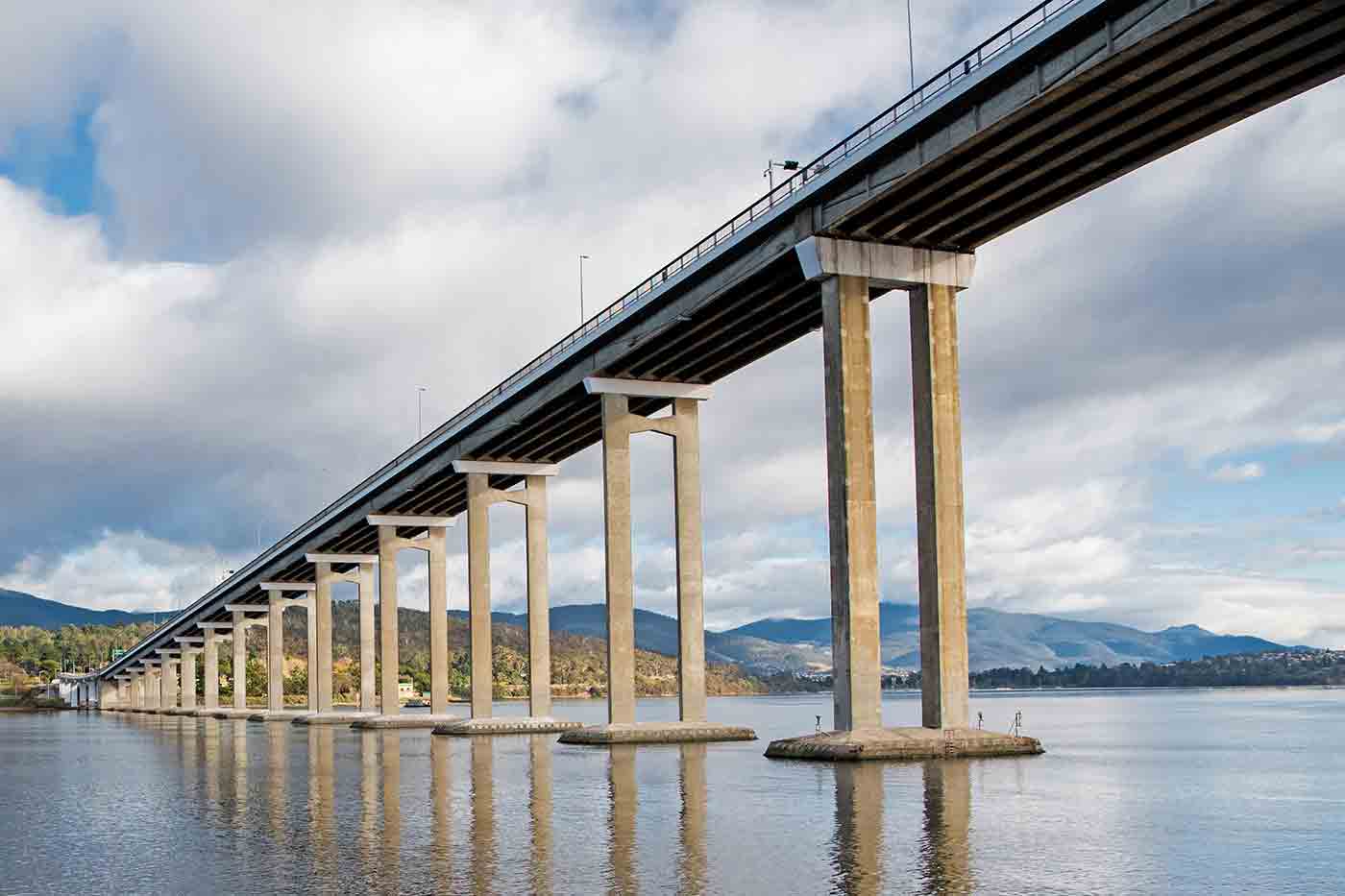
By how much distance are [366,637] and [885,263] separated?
83.8m

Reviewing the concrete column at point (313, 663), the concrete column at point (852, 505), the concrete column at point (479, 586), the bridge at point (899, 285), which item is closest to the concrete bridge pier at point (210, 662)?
the concrete column at point (313, 663)

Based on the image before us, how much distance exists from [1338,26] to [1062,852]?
21.0 meters

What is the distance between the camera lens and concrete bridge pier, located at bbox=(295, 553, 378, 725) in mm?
121438

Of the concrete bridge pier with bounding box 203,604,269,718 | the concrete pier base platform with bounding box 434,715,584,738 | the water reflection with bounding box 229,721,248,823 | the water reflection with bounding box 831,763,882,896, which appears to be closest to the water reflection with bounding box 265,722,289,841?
the water reflection with bounding box 229,721,248,823

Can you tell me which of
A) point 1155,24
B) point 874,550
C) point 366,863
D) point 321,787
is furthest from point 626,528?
point 366,863

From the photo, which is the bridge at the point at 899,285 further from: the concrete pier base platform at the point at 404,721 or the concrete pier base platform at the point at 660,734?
the concrete pier base platform at the point at 404,721

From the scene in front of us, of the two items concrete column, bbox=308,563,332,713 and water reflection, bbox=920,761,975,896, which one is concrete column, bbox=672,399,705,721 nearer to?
water reflection, bbox=920,761,975,896

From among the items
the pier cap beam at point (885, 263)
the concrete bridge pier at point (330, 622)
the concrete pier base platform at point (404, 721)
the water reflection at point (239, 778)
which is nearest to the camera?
the water reflection at point (239, 778)

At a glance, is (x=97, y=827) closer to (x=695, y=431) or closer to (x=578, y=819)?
(x=578, y=819)

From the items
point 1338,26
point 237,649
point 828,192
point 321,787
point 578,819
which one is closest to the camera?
point 578,819

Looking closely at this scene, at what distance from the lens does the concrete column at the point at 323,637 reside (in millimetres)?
124625

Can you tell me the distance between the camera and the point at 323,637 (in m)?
125

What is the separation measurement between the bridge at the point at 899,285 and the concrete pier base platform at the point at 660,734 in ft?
0.34

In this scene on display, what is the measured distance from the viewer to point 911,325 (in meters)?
48.5
